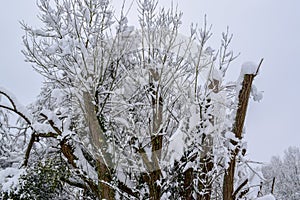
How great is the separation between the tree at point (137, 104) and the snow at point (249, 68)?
1cm

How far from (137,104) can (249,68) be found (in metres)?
1.81

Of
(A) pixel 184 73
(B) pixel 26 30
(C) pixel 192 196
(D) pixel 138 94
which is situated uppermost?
(B) pixel 26 30

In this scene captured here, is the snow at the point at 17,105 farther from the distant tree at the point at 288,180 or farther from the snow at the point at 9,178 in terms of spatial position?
the distant tree at the point at 288,180

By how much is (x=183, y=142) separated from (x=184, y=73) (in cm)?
156

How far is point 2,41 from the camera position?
8938 millimetres

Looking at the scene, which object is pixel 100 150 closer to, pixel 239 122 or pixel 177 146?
pixel 177 146

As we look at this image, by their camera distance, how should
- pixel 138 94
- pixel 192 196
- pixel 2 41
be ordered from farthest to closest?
pixel 2 41 < pixel 138 94 < pixel 192 196

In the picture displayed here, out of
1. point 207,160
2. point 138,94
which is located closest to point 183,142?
point 207,160

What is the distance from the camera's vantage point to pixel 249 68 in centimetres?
475

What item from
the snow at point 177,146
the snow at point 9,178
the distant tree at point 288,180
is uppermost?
the distant tree at point 288,180

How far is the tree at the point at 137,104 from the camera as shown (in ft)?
16.1

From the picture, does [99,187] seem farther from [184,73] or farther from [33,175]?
[184,73]

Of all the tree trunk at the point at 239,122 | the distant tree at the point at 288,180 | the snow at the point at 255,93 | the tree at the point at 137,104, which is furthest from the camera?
the distant tree at the point at 288,180

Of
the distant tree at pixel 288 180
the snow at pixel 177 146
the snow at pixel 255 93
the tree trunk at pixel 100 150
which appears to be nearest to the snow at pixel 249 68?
the snow at pixel 255 93
